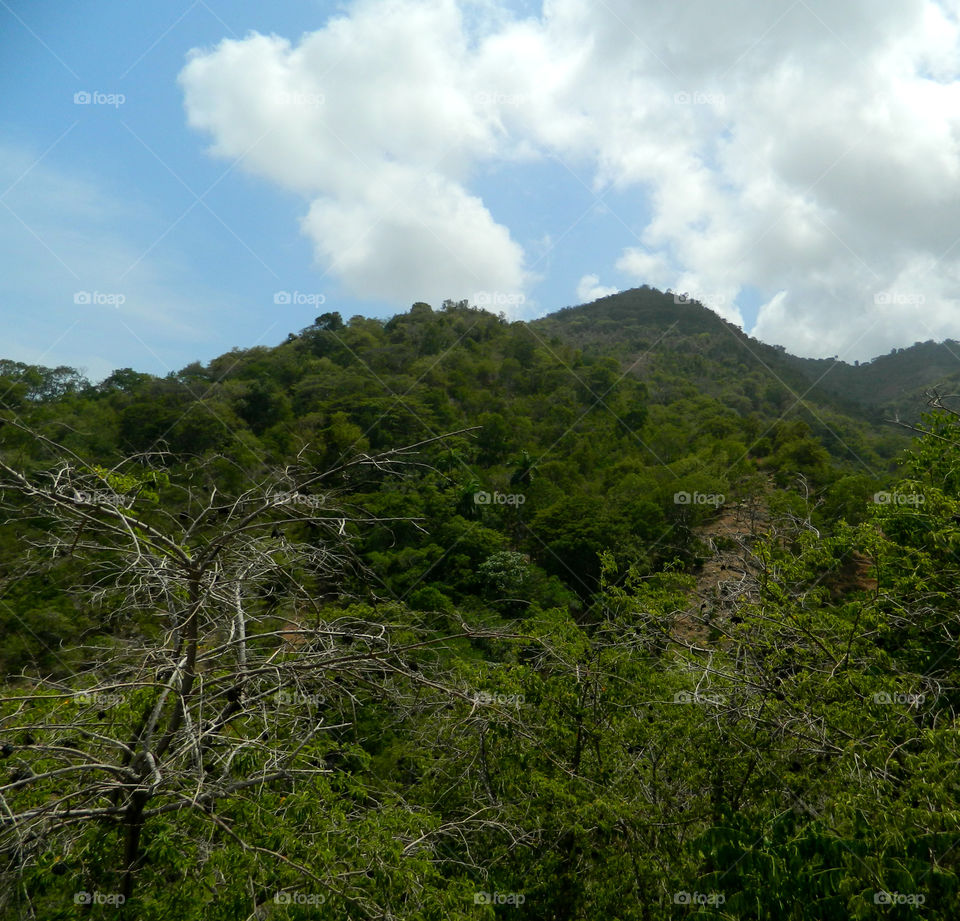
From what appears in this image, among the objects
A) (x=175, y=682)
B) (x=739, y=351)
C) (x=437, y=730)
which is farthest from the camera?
(x=739, y=351)

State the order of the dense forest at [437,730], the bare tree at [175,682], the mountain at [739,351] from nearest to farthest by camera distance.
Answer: the bare tree at [175,682] → the dense forest at [437,730] → the mountain at [739,351]

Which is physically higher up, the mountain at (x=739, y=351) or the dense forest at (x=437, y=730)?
the mountain at (x=739, y=351)

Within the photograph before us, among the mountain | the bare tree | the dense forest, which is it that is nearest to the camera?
the bare tree

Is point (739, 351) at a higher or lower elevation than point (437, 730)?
higher

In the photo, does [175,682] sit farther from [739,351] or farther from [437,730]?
[739,351]

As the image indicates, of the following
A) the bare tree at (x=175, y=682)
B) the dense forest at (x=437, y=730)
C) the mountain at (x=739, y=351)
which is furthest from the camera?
the mountain at (x=739, y=351)

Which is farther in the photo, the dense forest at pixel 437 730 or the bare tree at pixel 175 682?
the dense forest at pixel 437 730

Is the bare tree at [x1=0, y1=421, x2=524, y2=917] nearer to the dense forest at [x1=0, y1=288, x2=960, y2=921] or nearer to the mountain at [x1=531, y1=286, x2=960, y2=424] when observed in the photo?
the dense forest at [x1=0, y1=288, x2=960, y2=921]

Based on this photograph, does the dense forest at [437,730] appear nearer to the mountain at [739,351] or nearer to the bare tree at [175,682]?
the bare tree at [175,682]

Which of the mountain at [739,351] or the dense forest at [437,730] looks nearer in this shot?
the dense forest at [437,730]

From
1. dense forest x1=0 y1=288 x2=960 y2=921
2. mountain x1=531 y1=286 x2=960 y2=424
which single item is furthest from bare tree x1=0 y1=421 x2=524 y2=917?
mountain x1=531 y1=286 x2=960 y2=424

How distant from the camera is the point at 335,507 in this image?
11.2 feet

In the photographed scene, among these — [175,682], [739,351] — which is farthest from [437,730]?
[739,351]

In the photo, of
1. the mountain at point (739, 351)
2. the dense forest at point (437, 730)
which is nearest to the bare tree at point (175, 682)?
the dense forest at point (437, 730)
